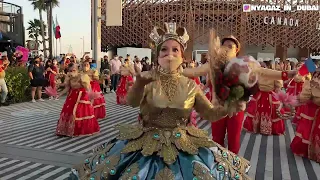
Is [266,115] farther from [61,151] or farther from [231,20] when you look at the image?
[231,20]

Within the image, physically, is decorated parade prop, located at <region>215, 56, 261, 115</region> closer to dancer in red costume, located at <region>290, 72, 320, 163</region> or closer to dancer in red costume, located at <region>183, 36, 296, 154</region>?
dancer in red costume, located at <region>183, 36, 296, 154</region>

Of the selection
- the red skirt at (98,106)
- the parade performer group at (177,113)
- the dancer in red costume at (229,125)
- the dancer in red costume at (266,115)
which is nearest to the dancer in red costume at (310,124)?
the dancer in red costume at (266,115)

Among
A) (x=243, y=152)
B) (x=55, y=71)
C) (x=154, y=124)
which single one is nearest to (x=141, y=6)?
(x=55, y=71)

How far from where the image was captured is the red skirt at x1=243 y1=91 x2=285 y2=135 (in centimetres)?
805

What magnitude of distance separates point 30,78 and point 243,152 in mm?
9162

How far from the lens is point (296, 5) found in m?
36.2

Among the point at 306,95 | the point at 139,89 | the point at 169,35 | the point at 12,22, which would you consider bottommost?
the point at 306,95

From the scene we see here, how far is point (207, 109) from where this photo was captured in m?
3.06

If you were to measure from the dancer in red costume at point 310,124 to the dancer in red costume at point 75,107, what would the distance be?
13.8 ft

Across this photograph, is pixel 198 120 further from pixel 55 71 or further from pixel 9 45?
pixel 9 45

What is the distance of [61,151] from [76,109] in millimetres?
1271

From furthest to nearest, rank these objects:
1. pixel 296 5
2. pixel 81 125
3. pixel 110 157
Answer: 1. pixel 296 5
2. pixel 81 125
3. pixel 110 157

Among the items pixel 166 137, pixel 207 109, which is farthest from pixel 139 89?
pixel 207 109

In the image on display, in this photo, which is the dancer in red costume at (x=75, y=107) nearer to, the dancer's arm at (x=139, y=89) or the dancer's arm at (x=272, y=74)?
the dancer's arm at (x=139, y=89)
